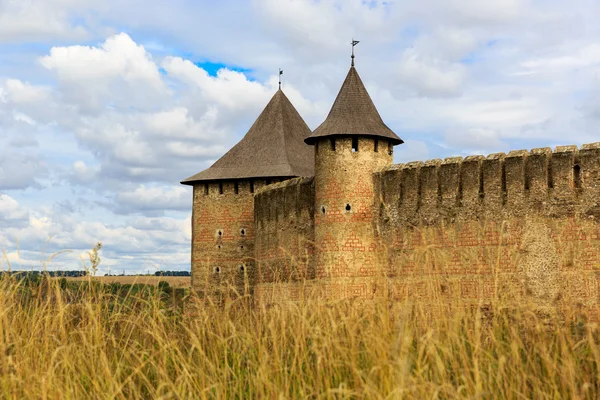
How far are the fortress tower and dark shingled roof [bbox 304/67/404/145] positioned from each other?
537cm

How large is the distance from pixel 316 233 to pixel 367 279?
1.66 metres

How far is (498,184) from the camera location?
12844 millimetres

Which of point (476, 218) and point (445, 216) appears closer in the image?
point (476, 218)

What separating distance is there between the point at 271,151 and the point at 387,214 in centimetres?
1176

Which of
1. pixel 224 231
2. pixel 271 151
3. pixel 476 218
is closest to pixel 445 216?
pixel 476 218

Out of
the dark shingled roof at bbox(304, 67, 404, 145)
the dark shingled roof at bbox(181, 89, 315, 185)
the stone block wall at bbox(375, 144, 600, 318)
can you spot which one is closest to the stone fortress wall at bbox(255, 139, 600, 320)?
the stone block wall at bbox(375, 144, 600, 318)

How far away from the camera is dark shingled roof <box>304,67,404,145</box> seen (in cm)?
1570

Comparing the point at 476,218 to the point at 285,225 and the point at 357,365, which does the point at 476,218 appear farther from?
the point at 357,365

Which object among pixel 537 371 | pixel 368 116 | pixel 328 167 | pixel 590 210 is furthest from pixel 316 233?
pixel 537 371

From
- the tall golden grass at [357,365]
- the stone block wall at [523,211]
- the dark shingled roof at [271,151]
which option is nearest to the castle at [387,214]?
the stone block wall at [523,211]

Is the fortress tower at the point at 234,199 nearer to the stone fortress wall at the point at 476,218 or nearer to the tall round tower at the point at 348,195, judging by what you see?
the stone fortress wall at the point at 476,218

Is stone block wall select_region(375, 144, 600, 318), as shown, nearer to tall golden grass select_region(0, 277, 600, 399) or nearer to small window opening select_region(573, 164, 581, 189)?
small window opening select_region(573, 164, 581, 189)

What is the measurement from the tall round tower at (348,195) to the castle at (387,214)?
25mm

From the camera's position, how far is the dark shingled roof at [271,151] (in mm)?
22578
